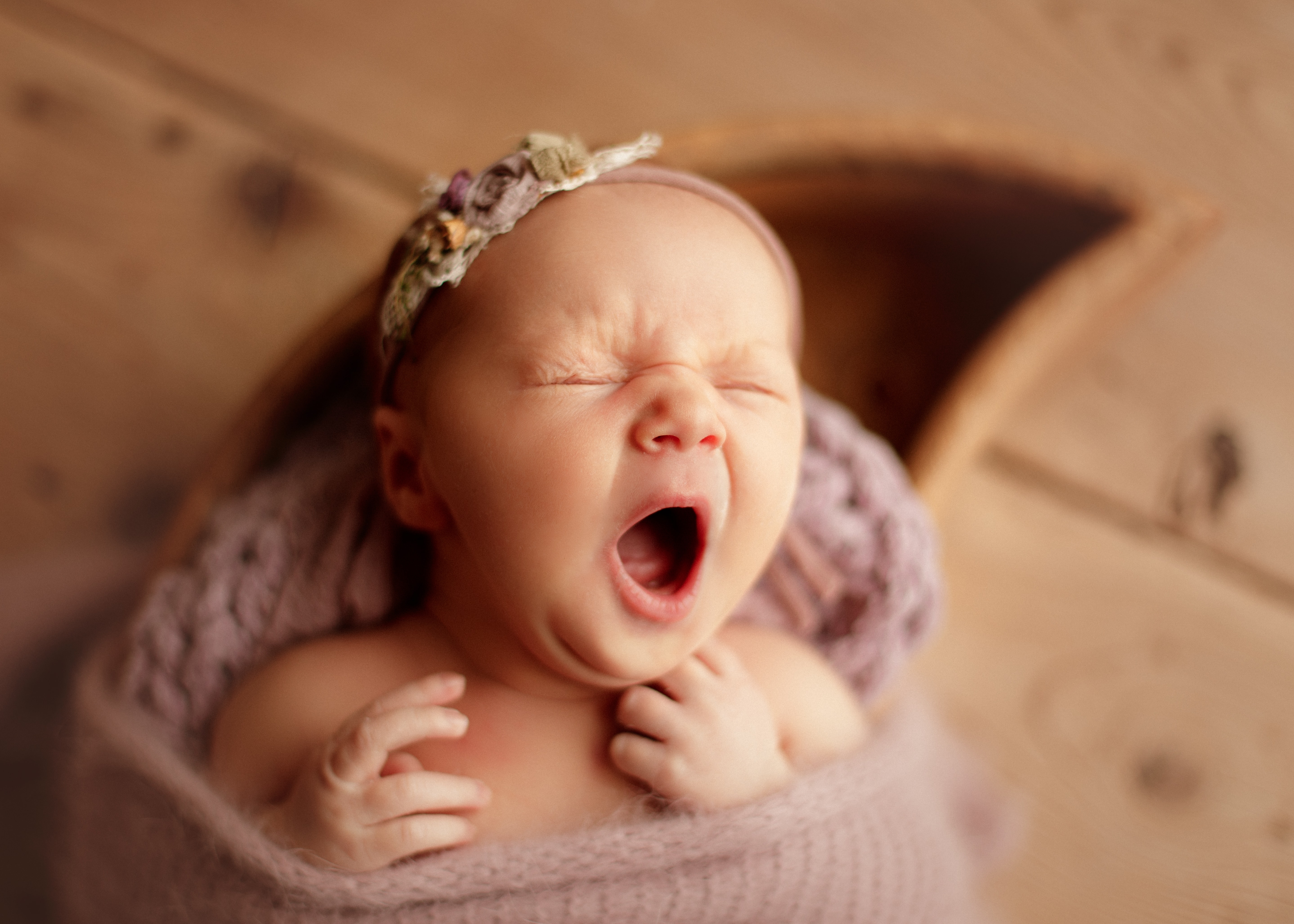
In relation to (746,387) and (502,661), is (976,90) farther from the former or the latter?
A: (502,661)

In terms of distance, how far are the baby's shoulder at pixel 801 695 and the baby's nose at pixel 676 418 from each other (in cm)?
31

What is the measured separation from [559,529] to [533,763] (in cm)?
24

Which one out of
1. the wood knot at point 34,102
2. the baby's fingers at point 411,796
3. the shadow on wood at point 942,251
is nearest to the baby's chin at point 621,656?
the baby's fingers at point 411,796

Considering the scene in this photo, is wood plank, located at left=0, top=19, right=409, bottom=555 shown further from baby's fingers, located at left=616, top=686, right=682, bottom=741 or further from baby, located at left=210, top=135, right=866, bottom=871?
baby's fingers, located at left=616, top=686, right=682, bottom=741

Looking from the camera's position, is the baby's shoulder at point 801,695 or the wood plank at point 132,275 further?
the wood plank at point 132,275

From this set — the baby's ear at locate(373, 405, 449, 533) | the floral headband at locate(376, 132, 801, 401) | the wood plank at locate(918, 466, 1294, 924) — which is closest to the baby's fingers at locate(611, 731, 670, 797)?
the baby's ear at locate(373, 405, 449, 533)

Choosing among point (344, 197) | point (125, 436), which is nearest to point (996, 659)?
point (344, 197)

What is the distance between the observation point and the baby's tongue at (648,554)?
0.75 meters

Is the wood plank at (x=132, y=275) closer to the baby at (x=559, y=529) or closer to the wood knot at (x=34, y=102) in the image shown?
the wood knot at (x=34, y=102)

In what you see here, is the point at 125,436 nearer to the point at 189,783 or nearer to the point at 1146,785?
the point at 189,783

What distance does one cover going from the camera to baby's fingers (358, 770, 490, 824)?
0.72m

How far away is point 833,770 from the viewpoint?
0.82 m

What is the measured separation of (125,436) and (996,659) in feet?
4.09

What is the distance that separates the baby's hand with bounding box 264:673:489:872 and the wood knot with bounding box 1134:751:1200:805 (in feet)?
3.15
